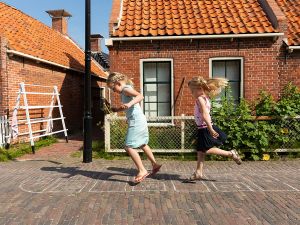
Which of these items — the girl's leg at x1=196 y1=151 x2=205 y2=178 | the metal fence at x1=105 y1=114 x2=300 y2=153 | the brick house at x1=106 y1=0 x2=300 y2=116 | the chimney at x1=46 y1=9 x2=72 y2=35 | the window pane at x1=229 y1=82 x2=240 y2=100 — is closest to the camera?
the girl's leg at x1=196 y1=151 x2=205 y2=178

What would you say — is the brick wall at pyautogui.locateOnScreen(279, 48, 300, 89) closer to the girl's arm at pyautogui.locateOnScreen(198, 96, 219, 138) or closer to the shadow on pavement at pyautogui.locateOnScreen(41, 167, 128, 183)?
the girl's arm at pyautogui.locateOnScreen(198, 96, 219, 138)

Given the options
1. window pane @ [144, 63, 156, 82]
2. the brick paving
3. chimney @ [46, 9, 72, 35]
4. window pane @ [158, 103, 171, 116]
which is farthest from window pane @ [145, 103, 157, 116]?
chimney @ [46, 9, 72, 35]

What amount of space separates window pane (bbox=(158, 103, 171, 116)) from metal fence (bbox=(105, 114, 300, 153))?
1912 millimetres

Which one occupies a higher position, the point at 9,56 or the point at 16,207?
the point at 9,56

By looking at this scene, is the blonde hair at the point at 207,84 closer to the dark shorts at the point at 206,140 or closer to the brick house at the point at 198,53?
the dark shorts at the point at 206,140

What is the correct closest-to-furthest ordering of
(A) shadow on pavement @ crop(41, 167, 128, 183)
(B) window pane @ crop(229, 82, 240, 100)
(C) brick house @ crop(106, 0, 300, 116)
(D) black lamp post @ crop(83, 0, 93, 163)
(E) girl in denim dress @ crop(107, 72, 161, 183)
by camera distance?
(E) girl in denim dress @ crop(107, 72, 161, 183) < (A) shadow on pavement @ crop(41, 167, 128, 183) < (D) black lamp post @ crop(83, 0, 93, 163) < (C) brick house @ crop(106, 0, 300, 116) < (B) window pane @ crop(229, 82, 240, 100)

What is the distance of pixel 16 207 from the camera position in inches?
175

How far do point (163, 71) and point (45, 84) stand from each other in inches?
197

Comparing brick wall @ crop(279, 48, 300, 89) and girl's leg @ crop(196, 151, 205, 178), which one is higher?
brick wall @ crop(279, 48, 300, 89)

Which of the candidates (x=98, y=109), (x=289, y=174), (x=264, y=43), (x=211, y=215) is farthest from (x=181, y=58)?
(x=98, y=109)

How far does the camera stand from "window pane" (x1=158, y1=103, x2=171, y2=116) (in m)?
10.1

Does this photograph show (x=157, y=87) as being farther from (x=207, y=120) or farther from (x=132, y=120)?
(x=207, y=120)

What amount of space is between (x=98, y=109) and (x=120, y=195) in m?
14.6

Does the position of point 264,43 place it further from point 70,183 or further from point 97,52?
point 97,52
